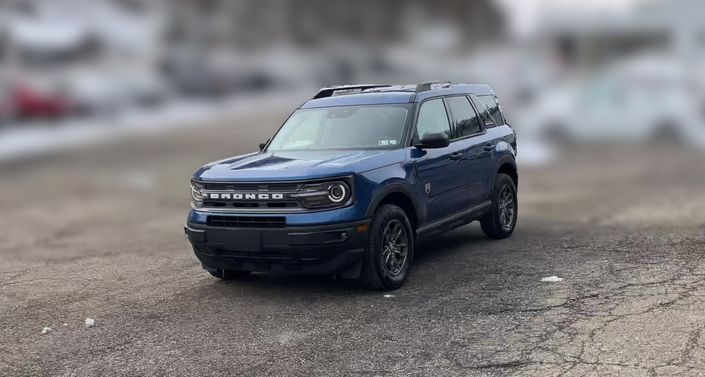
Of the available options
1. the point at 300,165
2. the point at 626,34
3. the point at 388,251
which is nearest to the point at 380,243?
the point at 388,251

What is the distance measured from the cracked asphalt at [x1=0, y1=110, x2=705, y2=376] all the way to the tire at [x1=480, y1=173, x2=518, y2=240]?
0.18 metres

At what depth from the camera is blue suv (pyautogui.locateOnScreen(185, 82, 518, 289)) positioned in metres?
6.60

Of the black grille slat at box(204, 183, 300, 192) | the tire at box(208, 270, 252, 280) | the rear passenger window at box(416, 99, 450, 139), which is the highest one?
the rear passenger window at box(416, 99, 450, 139)

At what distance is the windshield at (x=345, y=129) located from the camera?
24.9 ft

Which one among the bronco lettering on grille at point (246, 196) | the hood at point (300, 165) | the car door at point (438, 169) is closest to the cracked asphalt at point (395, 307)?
the car door at point (438, 169)

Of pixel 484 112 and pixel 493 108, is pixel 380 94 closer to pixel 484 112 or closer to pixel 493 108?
pixel 484 112

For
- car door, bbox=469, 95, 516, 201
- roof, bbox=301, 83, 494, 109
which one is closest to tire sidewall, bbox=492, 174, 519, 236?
car door, bbox=469, 95, 516, 201

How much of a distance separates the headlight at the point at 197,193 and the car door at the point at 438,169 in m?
1.98

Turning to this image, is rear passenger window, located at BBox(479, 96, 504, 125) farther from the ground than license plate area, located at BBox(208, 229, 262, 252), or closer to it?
farther from the ground

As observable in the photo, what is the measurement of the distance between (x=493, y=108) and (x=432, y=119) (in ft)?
5.59

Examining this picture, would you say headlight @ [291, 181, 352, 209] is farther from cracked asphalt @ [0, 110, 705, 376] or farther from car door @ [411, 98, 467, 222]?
car door @ [411, 98, 467, 222]

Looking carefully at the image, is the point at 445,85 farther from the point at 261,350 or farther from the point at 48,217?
the point at 48,217

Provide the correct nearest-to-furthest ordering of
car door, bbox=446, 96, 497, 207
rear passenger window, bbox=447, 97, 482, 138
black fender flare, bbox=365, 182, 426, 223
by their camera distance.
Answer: black fender flare, bbox=365, 182, 426, 223 < car door, bbox=446, 96, 497, 207 < rear passenger window, bbox=447, 97, 482, 138

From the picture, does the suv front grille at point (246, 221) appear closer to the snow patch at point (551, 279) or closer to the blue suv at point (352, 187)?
the blue suv at point (352, 187)
